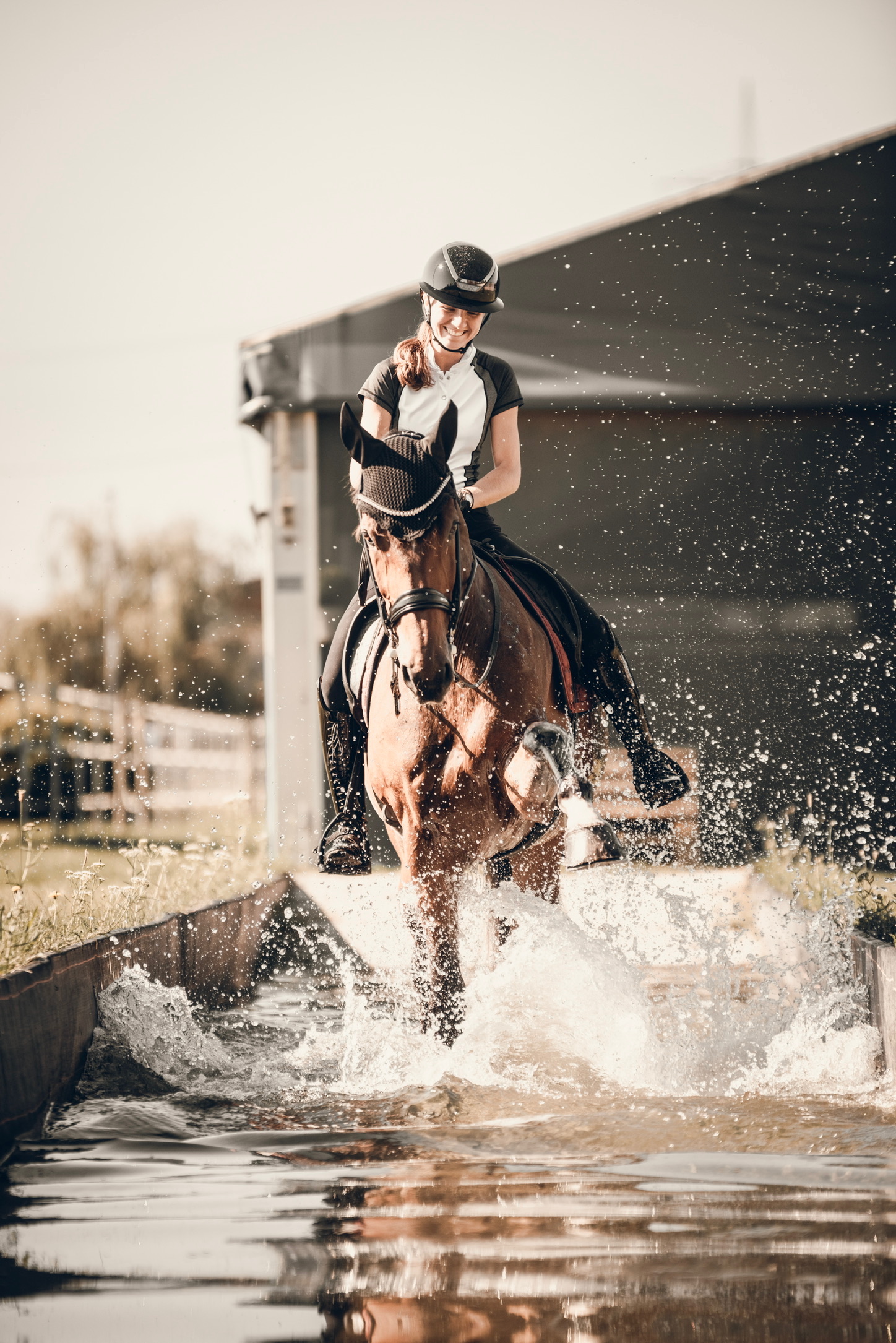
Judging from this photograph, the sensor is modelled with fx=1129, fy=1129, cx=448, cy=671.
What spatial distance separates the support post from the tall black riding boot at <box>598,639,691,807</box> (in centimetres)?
550

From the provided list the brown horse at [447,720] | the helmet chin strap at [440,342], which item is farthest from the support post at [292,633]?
the helmet chin strap at [440,342]

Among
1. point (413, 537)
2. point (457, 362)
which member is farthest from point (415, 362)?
point (413, 537)

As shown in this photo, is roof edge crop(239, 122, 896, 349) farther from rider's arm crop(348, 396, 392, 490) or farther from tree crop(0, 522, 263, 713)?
tree crop(0, 522, 263, 713)

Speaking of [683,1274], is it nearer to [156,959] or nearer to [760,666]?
[156,959]

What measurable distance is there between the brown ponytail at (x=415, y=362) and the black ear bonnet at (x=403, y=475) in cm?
72

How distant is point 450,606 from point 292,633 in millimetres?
7461

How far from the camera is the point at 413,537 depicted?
3.73 metres

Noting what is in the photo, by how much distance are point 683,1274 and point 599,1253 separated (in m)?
0.21

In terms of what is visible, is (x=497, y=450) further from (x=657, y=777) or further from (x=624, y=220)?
(x=624, y=220)

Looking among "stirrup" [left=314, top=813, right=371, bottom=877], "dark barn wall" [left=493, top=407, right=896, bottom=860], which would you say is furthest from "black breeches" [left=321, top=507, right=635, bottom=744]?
"dark barn wall" [left=493, top=407, right=896, bottom=860]

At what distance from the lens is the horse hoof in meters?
4.09

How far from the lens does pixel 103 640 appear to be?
42.2 m

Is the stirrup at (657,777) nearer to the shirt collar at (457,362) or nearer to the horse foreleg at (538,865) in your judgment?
the horse foreleg at (538,865)

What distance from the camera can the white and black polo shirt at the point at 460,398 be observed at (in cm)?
456
